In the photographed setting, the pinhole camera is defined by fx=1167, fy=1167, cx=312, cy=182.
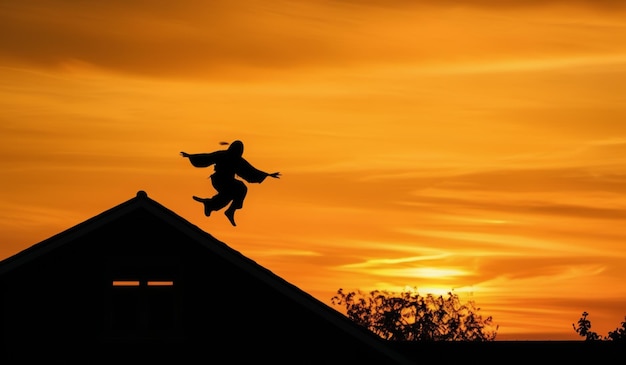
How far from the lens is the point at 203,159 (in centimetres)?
3170

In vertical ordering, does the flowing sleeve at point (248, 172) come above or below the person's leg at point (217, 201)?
above

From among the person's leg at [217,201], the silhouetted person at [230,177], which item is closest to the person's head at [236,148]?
the silhouetted person at [230,177]

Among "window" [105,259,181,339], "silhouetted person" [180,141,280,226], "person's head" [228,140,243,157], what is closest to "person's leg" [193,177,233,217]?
"silhouetted person" [180,141,280,226]

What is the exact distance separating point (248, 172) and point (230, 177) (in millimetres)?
538

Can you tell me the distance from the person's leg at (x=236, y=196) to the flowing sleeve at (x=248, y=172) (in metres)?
0.29

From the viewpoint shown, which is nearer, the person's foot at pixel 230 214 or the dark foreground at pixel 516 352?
the dark foreground at pixel 516 352

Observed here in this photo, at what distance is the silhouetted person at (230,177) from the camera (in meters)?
32.0

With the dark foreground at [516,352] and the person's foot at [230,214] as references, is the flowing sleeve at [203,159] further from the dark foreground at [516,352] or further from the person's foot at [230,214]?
the dark foreground at [516,352]

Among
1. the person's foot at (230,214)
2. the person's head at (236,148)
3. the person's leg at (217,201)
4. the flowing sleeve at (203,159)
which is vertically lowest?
the person's foot at (230,214)

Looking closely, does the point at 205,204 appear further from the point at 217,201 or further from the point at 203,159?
the point at 203,159

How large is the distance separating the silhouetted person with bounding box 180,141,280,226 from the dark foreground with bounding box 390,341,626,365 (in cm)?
594

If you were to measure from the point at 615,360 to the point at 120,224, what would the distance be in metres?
13.4

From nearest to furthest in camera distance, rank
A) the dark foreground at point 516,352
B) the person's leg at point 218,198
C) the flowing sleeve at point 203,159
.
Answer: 1. the dark foreground at point 516,352
2. the flowing sleeve at point 203,159
3. the person's leg at point 218,198

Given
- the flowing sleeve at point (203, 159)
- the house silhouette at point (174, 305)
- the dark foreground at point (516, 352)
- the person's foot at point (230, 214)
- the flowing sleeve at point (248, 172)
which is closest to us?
the house silhouette at point (174, 305)
